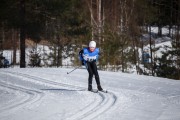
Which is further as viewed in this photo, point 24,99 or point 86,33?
point 86,33

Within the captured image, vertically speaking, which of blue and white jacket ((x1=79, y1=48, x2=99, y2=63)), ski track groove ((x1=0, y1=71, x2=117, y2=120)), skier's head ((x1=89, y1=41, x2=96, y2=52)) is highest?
skier's head ((x1=89, y1=41, x2=96, y2=52))

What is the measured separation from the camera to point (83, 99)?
972 cm

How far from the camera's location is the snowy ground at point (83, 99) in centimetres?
787

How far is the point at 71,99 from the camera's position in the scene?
386 inches

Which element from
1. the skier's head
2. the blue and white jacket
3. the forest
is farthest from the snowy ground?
the forest

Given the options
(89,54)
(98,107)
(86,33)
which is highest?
(86,33)

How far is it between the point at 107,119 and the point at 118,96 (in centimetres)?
271

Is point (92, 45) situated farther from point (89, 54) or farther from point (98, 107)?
point (98, 107)

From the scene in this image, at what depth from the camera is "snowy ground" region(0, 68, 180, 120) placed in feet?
25.8

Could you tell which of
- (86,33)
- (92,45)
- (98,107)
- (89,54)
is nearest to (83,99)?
(98,107)

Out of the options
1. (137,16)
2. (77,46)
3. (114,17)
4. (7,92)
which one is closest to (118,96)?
(7,92)

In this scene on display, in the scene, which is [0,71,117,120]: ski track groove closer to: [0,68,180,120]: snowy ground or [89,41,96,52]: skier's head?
[0,68,180,120]: snowy ground

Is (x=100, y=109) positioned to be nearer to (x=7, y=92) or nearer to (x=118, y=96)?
(x=118, y=96)

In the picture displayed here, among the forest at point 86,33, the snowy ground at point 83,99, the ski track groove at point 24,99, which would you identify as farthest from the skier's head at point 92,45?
the forest at point 86,33
